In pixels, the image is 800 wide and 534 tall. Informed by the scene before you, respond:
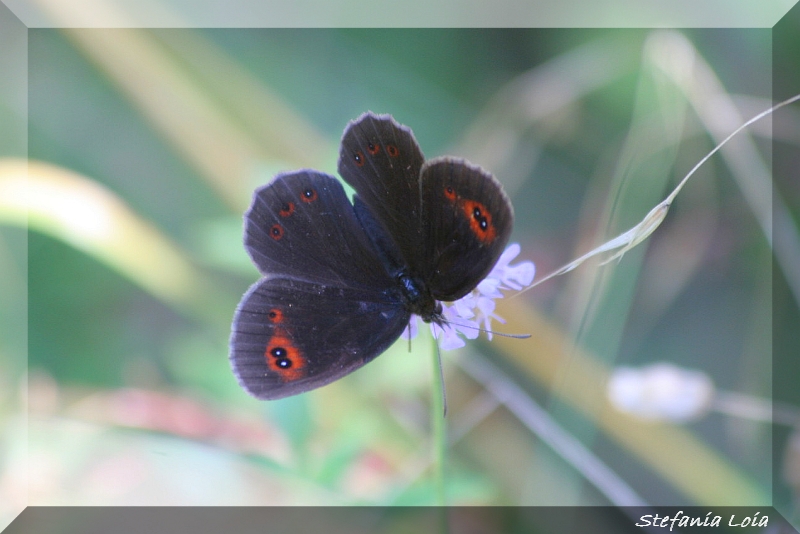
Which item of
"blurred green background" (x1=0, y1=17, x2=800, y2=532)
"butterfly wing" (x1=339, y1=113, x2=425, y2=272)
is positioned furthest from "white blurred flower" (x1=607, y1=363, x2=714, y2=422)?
"butterfly wing" (x1=339, y1=113, x2=425, y2=272)

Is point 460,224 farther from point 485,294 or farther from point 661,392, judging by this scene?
point 661,392

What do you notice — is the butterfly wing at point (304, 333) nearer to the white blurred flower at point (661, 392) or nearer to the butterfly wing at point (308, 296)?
the butterfly wing at point (308, 296)

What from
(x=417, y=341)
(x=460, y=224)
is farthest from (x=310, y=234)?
(x=417, y=341)

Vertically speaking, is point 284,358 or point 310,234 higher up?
point 310,234

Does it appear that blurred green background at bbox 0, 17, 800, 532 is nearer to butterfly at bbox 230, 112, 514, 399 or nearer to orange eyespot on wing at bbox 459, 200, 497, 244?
butterfly at bbox 230, 112, 514, 399

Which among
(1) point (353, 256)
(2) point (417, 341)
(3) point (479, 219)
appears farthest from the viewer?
(2) point (417, 341)
